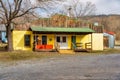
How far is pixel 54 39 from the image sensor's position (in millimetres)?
44000

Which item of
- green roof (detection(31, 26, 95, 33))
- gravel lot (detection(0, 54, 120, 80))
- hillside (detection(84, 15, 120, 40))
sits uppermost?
hillside (detection(84, 15, 120, 40))

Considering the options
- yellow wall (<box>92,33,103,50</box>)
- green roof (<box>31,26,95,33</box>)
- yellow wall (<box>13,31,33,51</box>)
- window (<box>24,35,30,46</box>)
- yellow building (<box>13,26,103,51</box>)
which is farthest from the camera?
yellow wall (<box>92,33,103,50</box>)

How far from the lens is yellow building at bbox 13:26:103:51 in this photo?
42.2m

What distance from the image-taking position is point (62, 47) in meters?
44.4

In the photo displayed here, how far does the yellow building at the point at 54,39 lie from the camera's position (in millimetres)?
42219

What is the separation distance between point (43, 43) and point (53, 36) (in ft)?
6.03

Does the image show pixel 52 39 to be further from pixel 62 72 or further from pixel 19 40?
pixel 62 72

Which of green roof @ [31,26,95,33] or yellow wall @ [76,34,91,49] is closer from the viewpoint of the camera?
green roof @ [31,26,95,33]

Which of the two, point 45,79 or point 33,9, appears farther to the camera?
point 33,9

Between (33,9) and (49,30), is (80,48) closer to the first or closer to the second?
(49,30)

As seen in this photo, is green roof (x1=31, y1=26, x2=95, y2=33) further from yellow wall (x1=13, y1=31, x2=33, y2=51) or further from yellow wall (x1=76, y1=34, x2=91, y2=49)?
yellow wall (x1=13, y1=31, x2=33, y2=51)

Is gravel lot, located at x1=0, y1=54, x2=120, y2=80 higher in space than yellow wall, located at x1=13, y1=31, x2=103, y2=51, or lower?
lower

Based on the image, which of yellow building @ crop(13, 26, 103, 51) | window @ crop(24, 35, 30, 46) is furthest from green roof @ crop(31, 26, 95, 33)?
window @ crop(24, 35, 30, 46)

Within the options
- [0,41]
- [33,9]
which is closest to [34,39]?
[33,9]
